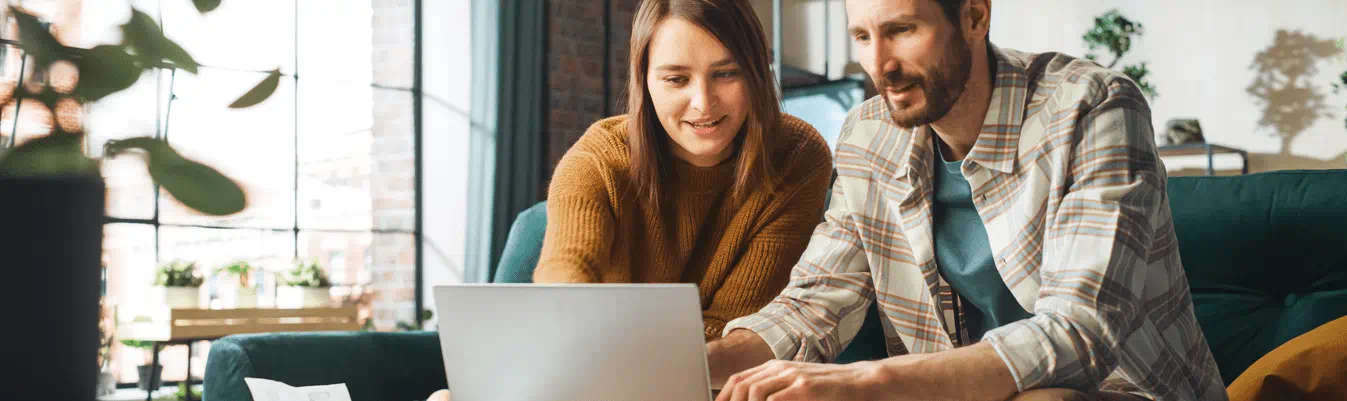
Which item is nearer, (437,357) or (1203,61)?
(437,357)

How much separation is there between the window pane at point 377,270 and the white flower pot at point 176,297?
0.78 m

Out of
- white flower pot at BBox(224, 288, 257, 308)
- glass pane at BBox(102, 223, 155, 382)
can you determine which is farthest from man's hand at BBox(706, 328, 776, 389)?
glass pane at BBox(102, 223, 155, 382)

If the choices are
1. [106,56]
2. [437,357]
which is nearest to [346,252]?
[437,357]

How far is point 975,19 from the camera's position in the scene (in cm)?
129

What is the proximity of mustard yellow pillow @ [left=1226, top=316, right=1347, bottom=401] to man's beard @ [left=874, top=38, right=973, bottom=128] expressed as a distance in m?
0.50

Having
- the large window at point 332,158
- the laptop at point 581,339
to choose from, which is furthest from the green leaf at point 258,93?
the large window at point 332,158

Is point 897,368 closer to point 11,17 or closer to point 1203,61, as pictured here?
point 11,17

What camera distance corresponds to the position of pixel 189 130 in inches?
146

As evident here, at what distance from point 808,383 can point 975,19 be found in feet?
1.71

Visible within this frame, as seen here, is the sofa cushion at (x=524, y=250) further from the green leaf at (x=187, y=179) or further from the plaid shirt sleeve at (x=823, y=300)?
the green leaf at (x=187, y=179)

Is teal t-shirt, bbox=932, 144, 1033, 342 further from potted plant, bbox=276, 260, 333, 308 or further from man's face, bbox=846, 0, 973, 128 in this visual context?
potted plant, bbox=276, 260, 333, 308

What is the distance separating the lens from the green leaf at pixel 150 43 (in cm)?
32

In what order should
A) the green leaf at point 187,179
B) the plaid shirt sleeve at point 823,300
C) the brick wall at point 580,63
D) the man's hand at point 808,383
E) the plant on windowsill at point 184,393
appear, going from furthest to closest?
the brick wall at point 580,63 < the plant on windowsill at point 184,393 < the plaid shirt sleeve at point 823,300 < the man's hand at point 808,383 < the green leaf at point 187,179

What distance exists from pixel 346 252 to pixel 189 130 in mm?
800
